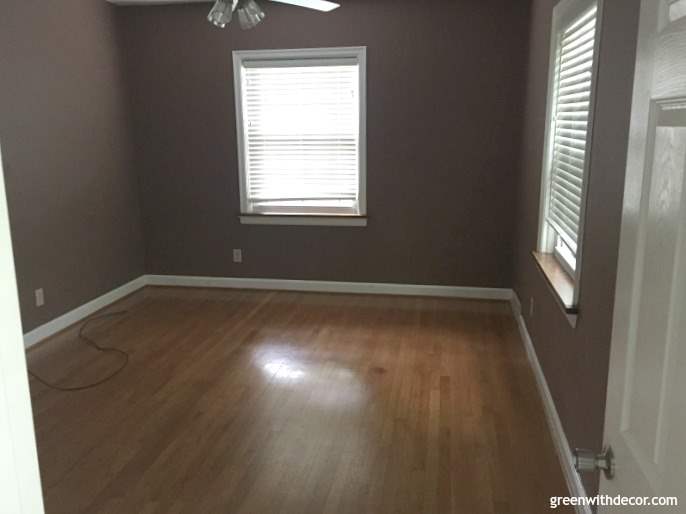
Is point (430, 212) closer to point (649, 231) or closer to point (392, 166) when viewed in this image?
point (392, 166)

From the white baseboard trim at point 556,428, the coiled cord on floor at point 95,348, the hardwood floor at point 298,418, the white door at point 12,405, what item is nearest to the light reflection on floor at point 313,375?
the hardwood floor at point 298,418

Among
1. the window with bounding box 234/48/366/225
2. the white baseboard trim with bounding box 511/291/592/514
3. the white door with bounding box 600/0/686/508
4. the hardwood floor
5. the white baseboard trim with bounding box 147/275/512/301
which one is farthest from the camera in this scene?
the white baseboard trim with bounding box 147/275/512/301

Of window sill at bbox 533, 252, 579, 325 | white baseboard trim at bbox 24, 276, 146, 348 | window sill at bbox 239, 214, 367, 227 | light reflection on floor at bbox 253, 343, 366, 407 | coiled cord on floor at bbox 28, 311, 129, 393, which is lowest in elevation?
coiled cord on floor at bbox 28, 311, 129, 393

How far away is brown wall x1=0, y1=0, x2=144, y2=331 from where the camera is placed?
3.85 meters

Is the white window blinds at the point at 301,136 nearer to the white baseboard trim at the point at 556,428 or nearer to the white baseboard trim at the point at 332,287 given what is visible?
the white baseboard trim at the point at 332,287

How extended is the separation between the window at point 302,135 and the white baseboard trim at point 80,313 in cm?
121

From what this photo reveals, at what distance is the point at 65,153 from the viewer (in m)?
4.34

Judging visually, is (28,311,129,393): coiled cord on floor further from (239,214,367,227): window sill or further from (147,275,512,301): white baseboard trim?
(239,214,367,227): window sill

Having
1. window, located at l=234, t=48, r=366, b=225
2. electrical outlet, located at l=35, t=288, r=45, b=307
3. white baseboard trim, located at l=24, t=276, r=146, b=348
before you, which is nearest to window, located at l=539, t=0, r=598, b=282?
window, located at l=234, t=48, r=366, b=225

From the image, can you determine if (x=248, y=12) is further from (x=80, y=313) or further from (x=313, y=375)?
(x=80, y=313)

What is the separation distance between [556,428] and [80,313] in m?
3.62

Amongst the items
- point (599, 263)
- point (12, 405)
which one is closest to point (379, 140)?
point (599, 263)

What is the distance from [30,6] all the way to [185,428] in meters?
3.07

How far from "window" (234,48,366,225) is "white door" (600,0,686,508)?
4089 mm
